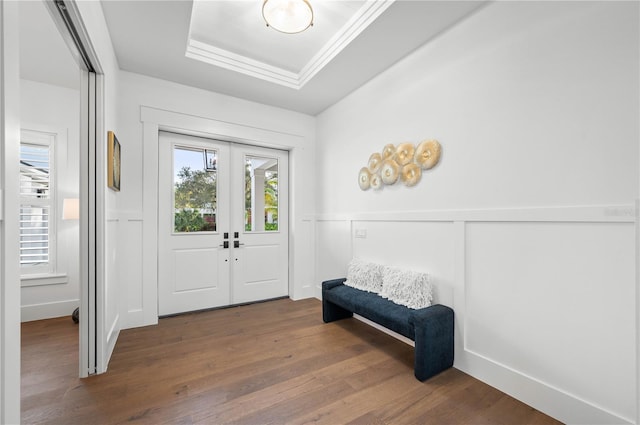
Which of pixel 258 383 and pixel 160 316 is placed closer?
pixel 258 383

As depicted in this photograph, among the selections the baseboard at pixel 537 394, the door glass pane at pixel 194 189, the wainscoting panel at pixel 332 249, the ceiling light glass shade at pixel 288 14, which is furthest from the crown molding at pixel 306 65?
the baseboard at pixel 537 394

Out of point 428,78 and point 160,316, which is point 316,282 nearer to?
point 160,316

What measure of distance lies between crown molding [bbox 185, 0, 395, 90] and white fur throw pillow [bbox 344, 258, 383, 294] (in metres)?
2.11

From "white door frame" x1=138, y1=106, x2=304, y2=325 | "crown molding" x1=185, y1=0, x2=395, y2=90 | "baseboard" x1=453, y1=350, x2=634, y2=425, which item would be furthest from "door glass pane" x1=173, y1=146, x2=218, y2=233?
"baseboard" x1=453, y1=350, x2=634, y2=425

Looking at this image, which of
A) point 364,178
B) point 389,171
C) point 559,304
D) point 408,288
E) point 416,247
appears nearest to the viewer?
point 559,304

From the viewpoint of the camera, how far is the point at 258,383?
6.66 ft

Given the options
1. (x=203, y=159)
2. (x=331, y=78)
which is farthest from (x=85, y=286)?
(x=331, y=78)

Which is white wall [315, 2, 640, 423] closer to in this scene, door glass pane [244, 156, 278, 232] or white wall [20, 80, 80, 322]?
door glass pane [244, 156, 278, 232]

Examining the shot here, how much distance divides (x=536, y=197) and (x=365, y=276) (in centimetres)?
166

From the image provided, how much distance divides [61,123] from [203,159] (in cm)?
159

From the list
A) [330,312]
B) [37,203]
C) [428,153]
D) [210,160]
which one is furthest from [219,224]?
[428,153]

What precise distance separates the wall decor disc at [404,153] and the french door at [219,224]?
1.91 meters

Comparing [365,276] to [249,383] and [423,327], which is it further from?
[249,383]

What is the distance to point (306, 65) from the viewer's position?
3.18m
